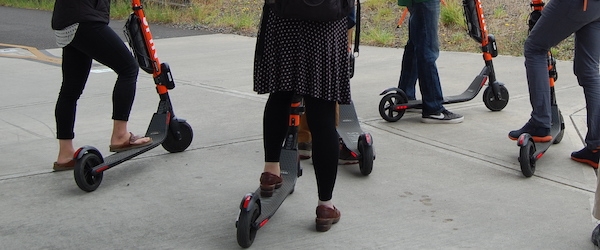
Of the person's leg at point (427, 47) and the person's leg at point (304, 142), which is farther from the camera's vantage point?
the person's leg at point (427, 47)

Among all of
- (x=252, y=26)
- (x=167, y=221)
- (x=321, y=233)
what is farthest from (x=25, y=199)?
(x=252, y=26)

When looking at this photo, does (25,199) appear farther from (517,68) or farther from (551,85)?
(517,68)

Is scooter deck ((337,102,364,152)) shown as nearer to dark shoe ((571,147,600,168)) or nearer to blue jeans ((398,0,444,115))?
blue jeans ((398,0,444,115))

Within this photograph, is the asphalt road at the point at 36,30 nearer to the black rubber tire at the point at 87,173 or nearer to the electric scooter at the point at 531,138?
the black rubber tire at the point at 87,173

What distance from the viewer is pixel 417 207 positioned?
4.66 m

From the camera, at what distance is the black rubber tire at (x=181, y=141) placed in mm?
5770

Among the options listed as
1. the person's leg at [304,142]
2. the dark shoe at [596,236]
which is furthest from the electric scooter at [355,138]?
the dark shoe at [596,236]

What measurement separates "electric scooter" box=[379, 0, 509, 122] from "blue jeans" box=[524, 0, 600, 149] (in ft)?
4.30

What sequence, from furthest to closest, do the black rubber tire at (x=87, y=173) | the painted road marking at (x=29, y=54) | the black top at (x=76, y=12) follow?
the painted road marking at (x=29, y=54)
the black top at (x=76, y=12)
the black rubber tire at (x=87, y=173)

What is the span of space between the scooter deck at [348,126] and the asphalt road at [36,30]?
23.6 feet

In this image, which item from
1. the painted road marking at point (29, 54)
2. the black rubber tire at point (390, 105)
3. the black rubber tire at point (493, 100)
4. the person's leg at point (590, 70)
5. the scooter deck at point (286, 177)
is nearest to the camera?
the scooter deck at point (286, 177)

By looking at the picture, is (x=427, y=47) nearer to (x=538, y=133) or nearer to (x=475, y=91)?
(x=475, y=91)

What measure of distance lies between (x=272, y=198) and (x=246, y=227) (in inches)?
18.1

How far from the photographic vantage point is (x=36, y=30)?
1393 centimetres
